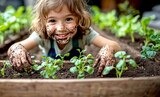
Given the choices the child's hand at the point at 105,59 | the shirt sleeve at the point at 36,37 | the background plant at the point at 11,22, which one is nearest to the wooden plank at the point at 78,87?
the child's hand at the point at 105,59

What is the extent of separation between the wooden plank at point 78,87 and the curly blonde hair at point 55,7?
606 mm

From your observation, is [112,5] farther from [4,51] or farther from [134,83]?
[134,83]

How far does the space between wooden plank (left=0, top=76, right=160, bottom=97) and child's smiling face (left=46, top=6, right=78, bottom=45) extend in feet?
1.77

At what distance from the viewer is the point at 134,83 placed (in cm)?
135

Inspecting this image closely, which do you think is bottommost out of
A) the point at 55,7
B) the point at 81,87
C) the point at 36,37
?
the point at 81,87

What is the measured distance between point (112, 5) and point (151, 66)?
4.82m

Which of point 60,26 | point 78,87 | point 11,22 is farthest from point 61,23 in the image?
point 11,22

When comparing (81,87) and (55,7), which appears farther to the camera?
(55,7)

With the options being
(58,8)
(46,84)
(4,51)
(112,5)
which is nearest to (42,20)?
(58,8)

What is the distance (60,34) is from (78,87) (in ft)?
1.91

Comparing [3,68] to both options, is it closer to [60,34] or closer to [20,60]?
[20,60]

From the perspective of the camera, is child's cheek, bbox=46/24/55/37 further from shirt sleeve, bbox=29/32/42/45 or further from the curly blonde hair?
shirt sleeve, bbox=29/32/42/45

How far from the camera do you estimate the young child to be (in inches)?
64.5

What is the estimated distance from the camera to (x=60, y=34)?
6.10 ft
